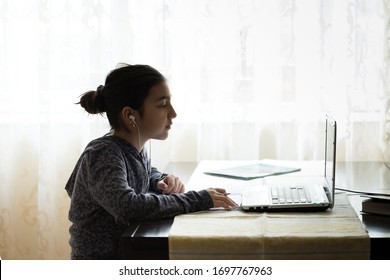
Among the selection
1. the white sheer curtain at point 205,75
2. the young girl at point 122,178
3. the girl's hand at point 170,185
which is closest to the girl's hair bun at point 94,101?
the young girl at point 122,178

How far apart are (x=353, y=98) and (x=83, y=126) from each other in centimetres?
113

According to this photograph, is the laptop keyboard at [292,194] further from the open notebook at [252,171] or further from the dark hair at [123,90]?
the dark hair at [123,90]

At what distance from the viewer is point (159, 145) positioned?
9.11ft

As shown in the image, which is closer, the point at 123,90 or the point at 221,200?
the point at 221,200

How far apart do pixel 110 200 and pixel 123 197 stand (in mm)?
37

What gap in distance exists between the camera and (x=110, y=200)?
1.56 meters

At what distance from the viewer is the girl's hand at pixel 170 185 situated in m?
1.90

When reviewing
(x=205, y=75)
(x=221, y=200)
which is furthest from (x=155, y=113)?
(x=205, y=75)

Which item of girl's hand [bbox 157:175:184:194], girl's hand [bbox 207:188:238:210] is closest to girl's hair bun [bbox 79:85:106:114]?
girl's hand [bbox 157:175:184:194]

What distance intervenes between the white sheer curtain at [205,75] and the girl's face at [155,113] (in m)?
0.90

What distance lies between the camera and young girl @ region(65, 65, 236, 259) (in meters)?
1.56

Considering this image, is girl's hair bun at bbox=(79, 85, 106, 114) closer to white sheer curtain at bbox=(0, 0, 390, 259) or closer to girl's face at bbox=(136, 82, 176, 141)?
girl's face at bbox=(136, 82, 176, 141)

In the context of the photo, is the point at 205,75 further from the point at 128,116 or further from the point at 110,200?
the point at 110,200

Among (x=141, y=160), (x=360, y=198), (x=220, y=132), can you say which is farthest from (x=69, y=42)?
(x=360, y=198)
